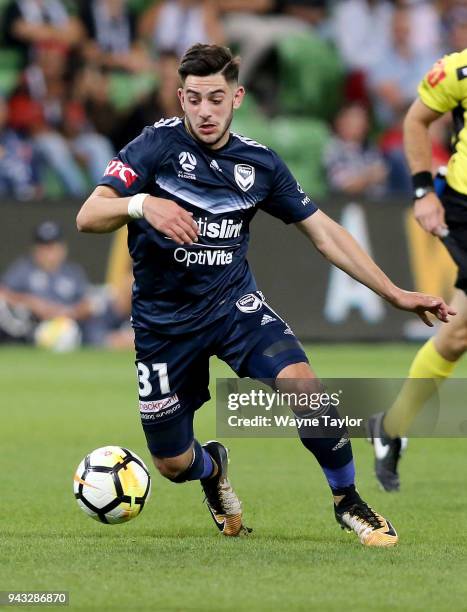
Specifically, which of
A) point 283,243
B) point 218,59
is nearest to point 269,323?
point 218,59

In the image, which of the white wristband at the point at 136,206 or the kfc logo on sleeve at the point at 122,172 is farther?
the kfc logo on sleeve at the point at 122,172

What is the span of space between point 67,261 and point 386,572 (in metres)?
11.8

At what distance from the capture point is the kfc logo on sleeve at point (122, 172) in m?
A: 5.80

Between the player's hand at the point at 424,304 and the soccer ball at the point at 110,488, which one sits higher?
the player's hand at the point at 424,304

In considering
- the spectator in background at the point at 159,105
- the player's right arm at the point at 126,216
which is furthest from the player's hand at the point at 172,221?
the spectator in background at the point at 159,105

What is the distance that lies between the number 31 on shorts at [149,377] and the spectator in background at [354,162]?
488 inches

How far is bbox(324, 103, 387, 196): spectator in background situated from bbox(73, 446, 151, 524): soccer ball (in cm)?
1243

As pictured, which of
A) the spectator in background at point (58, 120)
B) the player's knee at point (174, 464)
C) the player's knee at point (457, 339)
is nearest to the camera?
the player's knee at point (174, 464)

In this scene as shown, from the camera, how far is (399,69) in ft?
64.7

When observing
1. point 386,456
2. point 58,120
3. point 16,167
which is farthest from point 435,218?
point 58,120

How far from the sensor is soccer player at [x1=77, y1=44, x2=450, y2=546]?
19.5 feet
